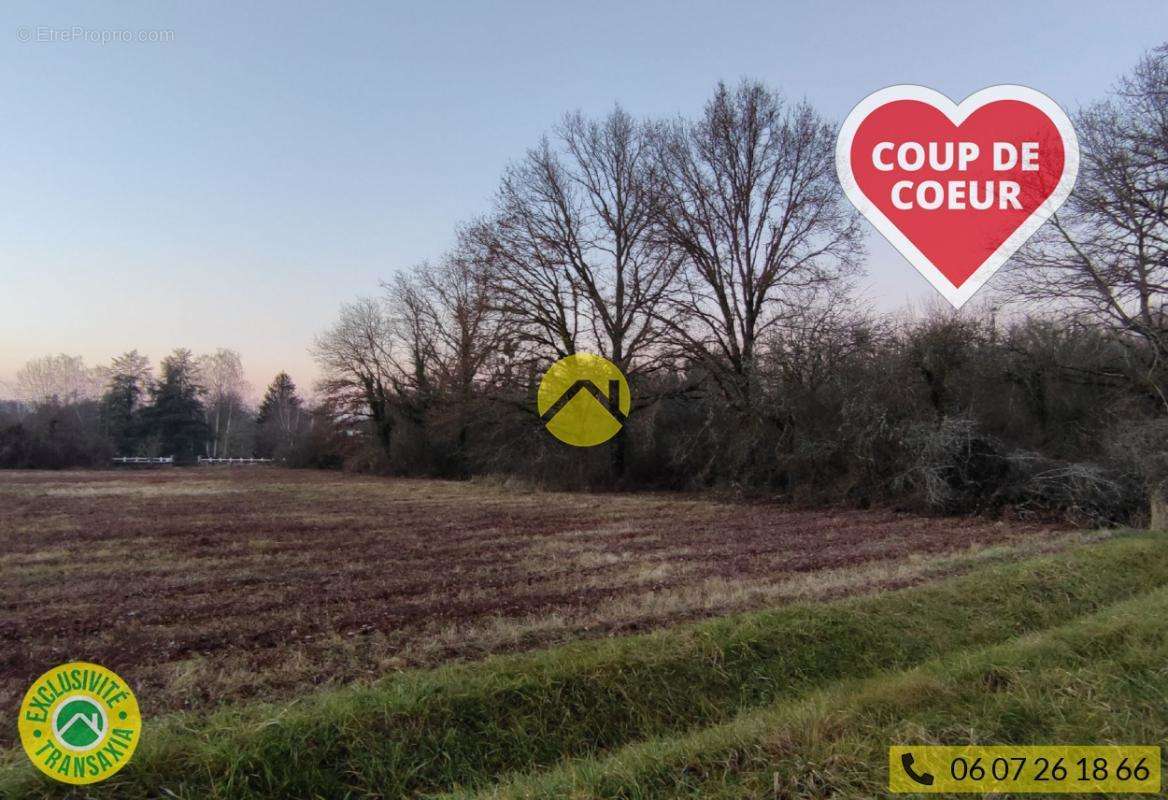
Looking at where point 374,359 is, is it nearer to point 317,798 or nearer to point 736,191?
point 736,191

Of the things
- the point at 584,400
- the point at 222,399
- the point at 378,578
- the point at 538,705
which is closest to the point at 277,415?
the point at 222,399

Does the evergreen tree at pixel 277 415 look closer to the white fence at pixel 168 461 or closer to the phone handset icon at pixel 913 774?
the white fence at pixel 168 461

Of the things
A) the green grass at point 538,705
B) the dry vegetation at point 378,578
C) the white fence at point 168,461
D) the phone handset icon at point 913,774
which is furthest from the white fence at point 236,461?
the phone handset icon at point 913,774

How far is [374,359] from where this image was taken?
140ft

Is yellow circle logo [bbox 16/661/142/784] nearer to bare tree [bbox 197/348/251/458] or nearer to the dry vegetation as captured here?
the dry vegetation

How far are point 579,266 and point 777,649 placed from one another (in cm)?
1884

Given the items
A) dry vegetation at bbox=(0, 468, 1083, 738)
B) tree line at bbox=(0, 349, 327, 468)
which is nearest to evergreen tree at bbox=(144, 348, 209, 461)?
tree line at bbox=(0, 349, 327, 468)

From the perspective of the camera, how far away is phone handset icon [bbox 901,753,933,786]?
2338 millimetres

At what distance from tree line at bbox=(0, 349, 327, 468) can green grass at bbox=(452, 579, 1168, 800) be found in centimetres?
5032

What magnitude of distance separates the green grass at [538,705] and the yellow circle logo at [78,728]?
0.64 feet

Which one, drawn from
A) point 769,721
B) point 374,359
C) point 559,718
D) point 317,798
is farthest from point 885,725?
point 374,359

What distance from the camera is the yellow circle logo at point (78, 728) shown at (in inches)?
98.3

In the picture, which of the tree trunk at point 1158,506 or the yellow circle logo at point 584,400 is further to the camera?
the yellow circle logo at point 584,400

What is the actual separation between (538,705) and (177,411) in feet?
210
